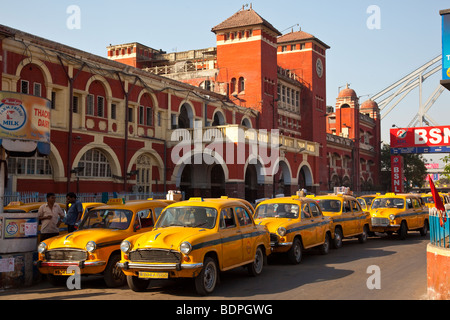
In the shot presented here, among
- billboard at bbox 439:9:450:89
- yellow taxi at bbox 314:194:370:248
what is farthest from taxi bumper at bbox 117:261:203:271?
yellow taxi at bbox 314:194:370:248

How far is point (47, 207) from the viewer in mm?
12625

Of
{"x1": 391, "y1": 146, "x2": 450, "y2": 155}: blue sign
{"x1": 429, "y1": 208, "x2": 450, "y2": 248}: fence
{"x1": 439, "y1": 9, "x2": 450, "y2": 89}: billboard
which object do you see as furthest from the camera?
{"x1": 391, "y1": 146, "x2": 450, "y2": 155}: blue sign

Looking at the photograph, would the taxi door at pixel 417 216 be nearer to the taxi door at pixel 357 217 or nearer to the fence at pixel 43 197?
the taxi door at pixel 357 217

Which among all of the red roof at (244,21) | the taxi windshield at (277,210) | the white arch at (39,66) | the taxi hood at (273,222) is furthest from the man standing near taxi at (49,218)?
the red roof at (244,21)

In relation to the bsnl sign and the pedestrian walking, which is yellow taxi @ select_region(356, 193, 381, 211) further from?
the bsnl sign

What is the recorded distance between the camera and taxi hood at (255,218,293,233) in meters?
13.8

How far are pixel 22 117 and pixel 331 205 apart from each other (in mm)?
10860

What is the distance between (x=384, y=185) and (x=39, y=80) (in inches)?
2300

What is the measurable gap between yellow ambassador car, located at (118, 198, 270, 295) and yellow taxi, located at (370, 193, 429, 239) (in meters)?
9.59

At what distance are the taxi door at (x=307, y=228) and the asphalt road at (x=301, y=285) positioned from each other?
540mm

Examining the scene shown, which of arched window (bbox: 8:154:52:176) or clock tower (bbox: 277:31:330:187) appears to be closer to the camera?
arched window (bbox: 8:154:52:176)

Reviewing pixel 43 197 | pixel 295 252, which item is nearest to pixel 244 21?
pixel 43 197
